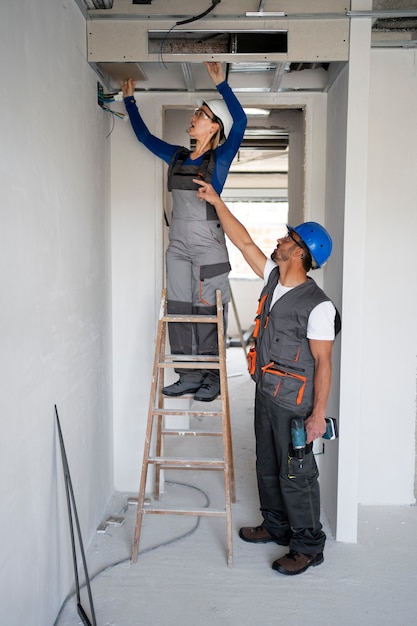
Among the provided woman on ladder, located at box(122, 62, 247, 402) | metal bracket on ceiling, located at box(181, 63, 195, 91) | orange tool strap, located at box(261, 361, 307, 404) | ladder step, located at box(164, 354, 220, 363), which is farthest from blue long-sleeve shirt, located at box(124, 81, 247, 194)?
orange tool strap, located at box(261, 361, 307, 404)

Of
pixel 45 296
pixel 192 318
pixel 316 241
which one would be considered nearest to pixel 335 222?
pixel 316 241

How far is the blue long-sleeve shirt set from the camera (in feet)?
9.09

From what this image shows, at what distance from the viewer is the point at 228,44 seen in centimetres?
280

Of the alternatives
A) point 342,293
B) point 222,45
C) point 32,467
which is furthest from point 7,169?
point 342,293

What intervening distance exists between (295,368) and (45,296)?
119 cm

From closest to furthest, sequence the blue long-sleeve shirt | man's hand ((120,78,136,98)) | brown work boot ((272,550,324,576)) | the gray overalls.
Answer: brown work boot ((272,550,324,576)) < the blue long-sleeve shirt < the gray overalls < man's hand ((120,78,136,98))

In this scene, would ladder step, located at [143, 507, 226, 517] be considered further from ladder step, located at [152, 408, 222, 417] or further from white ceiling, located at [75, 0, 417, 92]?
white ceiling, located at [75, 0, 417, 92]

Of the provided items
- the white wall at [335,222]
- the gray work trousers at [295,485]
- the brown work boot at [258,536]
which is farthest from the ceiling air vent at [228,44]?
the brown work boot at [258,536]

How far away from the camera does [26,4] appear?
1847 millimetres

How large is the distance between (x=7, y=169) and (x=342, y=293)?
1.82 metres

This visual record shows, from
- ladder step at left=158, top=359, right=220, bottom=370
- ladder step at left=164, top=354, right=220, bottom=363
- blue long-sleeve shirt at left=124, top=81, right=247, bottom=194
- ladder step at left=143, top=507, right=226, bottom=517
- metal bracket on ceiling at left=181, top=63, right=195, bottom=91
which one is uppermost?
metal bracket on ceiling at left=181, top=63, right=195, bottom=91

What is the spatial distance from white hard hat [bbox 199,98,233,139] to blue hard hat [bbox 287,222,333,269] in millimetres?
747

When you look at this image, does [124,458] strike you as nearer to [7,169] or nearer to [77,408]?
[77,408]

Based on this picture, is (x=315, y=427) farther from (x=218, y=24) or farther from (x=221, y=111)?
(x=218, y=24)
